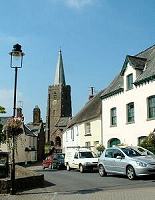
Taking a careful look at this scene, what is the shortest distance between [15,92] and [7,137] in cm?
194

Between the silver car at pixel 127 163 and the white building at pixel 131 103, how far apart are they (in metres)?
8.39

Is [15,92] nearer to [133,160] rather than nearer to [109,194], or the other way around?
[109,194]

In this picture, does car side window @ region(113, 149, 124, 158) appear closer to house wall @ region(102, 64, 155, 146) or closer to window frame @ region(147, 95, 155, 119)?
house wall @ region(102, 64, 155, 146)

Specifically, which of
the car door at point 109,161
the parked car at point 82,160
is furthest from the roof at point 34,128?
the car door at point 109,161

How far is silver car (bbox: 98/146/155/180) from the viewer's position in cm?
2059

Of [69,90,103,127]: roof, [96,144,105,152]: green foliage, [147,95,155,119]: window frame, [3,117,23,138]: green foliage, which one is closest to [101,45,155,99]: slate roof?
[147,95,155,119]: window frame

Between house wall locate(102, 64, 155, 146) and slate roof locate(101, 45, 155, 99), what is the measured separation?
1.36 ft

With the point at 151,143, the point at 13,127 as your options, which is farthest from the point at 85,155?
the point at 13,127

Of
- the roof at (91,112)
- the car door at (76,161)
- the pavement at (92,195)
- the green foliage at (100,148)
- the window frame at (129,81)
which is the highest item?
the window frame at (129,81)

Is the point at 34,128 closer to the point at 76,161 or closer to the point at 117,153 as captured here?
the point at 76,161

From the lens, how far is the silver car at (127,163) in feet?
67.6

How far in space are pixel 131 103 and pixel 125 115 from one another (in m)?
1.32

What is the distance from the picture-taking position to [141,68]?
3434cm

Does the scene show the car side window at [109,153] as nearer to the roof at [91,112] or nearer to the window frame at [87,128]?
the roof at [91,112]
